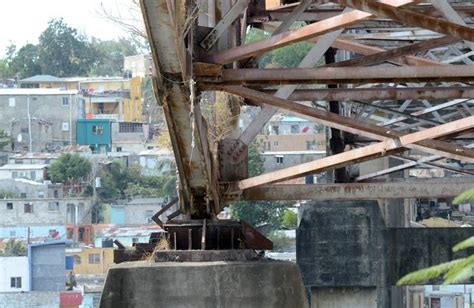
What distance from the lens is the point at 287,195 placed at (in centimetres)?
2048

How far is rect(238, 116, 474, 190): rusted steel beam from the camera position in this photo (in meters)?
17.9

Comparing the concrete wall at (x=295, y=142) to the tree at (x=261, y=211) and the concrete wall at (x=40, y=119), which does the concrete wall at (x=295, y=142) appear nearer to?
the tree at (x=261, y=211)

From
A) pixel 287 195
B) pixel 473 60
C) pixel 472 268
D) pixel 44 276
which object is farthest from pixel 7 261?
pixel 472 268

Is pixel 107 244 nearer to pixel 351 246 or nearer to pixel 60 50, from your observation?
pixel 351 246

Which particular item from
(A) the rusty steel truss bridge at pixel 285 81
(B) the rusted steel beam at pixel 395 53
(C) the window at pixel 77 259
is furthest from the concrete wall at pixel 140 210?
(B) the rusted steel beam at pixel 395 53

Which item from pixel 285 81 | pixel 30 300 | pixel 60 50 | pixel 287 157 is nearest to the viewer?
pixel 285 81

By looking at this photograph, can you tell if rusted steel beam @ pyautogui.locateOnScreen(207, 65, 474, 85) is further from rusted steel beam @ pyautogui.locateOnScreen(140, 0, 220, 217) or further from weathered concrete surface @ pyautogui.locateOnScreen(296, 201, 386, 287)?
weathered concrete surface @ pyautogui.locateOnScreen(296, 201, 386, 287)

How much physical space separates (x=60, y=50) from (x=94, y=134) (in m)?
32.0

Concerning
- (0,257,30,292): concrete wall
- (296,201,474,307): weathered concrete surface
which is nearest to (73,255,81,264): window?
(0,257,30,292): concrete wall

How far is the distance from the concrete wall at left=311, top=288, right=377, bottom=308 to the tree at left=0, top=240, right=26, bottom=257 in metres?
60.3

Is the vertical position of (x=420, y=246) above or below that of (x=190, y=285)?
below

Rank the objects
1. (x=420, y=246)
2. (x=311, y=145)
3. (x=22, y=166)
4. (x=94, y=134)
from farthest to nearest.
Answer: (x=94, y=134) → (x=22, y=166) → (x=311, y=145) → (x=420, y=246)

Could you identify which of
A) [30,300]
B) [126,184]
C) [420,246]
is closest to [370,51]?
[420,246]

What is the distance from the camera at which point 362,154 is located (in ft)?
61.4
